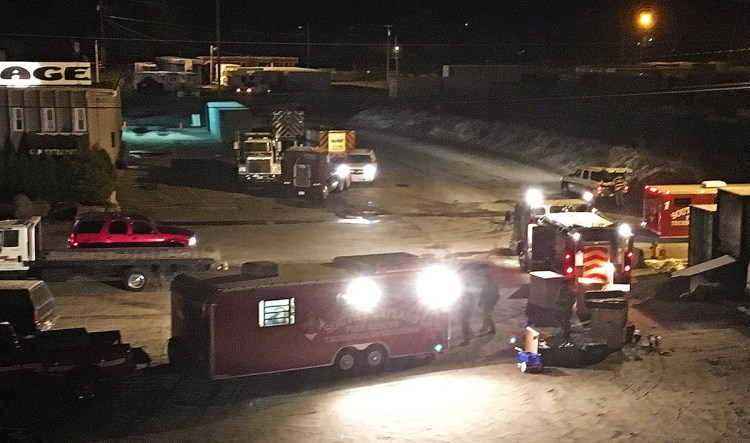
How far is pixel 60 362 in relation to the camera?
16.9 metres

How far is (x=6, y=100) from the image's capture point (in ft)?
132

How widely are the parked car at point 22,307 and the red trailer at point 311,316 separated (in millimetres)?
3347

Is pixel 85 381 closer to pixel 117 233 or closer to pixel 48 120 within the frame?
pixel 117 233

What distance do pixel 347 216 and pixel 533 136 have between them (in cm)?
2453

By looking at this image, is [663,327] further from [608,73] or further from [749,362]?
[608,73]

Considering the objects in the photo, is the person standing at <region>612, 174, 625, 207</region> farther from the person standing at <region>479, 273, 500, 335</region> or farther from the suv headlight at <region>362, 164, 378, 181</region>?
the person standing at <region>479, 273, 500, 335</region>

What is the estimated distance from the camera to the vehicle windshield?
150ft

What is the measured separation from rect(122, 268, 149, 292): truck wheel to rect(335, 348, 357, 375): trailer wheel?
350 inches

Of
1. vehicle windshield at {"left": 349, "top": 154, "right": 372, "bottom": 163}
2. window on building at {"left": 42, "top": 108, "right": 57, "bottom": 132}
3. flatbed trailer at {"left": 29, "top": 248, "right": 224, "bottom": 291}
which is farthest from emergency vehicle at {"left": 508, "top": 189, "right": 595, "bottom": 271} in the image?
window on building at {"left": 42, "top": 108, "right": 57, "bottom": 132}

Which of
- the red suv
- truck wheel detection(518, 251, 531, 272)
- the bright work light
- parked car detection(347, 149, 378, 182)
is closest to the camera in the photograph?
the bright work light

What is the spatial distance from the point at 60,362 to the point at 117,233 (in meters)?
10.6

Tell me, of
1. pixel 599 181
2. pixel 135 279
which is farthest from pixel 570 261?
pixel 599 181

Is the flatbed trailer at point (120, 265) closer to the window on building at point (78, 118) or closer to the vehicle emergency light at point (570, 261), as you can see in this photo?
the vehicle emergency light at point (570, 261)

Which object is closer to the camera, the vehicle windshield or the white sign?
the white sign
